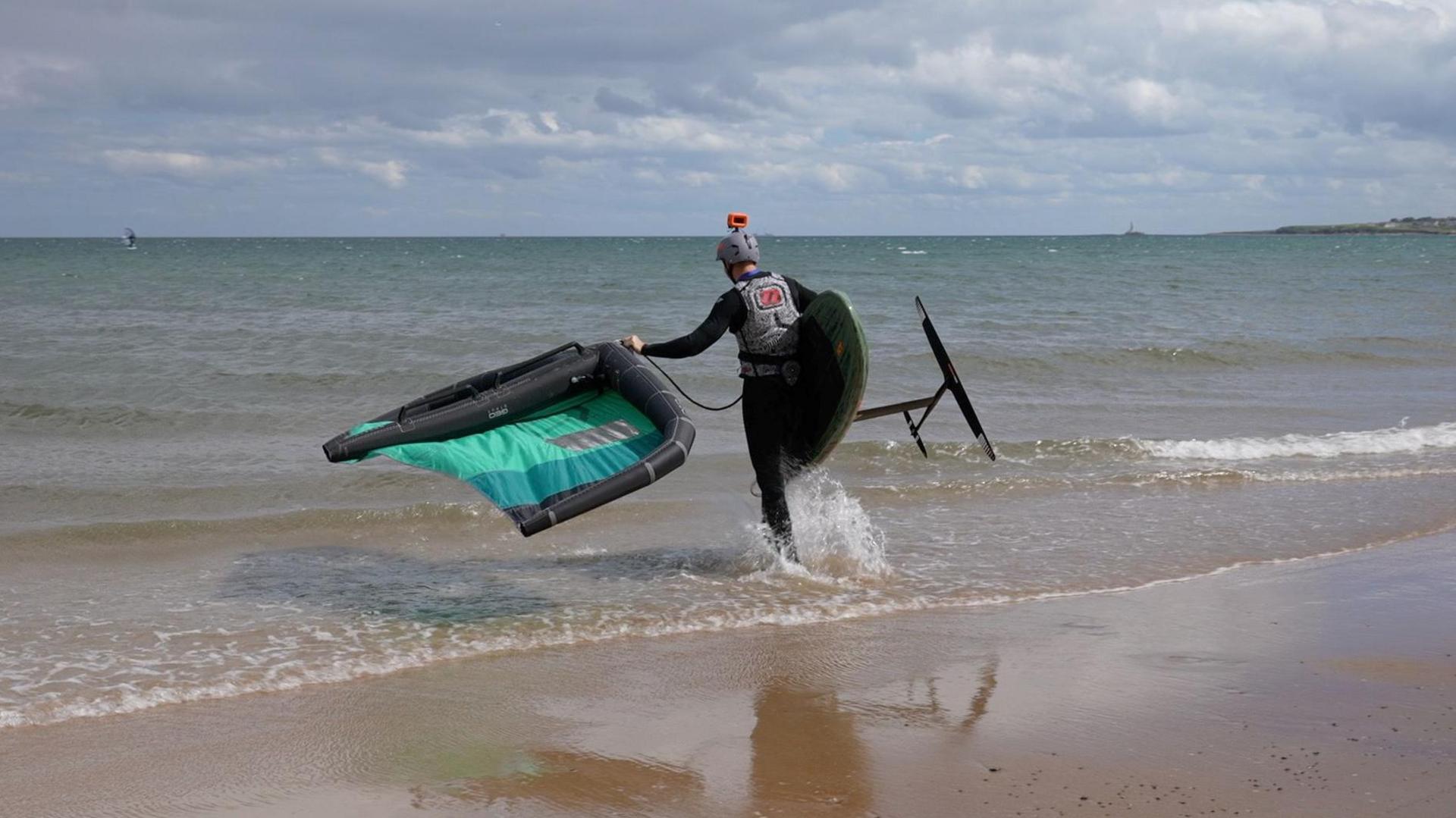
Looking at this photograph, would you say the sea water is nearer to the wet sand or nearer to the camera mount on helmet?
the wet sand

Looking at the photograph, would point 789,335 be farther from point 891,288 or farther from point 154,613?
point 891,288

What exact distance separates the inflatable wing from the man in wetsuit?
0.38 m

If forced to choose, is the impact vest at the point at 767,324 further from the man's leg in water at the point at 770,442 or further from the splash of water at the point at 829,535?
the splash of water at the point at 829,535

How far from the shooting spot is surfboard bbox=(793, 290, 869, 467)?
732 cm

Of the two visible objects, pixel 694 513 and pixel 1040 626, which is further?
pixel 694 513

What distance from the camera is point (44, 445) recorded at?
12.1m

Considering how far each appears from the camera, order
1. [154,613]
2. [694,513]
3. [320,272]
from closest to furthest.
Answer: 1. [154,613]
2. [694,513]
3. [320,272]

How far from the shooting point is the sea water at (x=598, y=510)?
664cm

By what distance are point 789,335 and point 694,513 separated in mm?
2750

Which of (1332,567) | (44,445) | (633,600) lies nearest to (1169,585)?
(1332,567)

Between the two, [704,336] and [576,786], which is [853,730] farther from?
[704,336]

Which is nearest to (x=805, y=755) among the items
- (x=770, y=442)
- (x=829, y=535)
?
(x=770, y=442)

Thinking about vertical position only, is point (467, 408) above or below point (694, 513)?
above

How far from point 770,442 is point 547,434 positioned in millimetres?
1254
